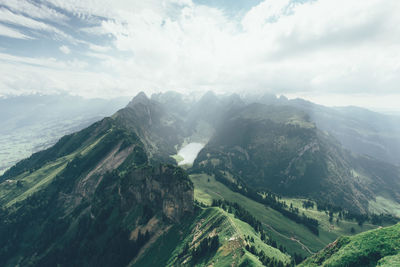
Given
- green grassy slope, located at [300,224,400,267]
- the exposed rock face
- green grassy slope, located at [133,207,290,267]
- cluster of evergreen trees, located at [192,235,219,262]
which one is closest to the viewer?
green grassy slope, located at [300,224,400,267]

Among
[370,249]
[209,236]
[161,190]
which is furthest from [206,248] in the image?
[370,249]

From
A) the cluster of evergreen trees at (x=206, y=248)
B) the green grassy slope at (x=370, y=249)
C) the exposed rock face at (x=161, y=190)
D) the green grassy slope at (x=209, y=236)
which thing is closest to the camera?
the green grassy slope at (x=370, y=249)

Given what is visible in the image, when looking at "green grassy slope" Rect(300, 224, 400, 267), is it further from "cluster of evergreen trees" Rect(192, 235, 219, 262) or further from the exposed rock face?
the exposed rock face

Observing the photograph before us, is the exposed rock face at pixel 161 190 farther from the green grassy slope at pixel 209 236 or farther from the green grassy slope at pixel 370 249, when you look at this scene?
the green grassy slope at pixel 370 249

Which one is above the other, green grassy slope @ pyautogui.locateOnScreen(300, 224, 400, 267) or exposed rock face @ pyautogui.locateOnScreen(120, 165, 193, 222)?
green grassy slope @ pyautogui.locateOnScreen(300, 224, 400, 267)

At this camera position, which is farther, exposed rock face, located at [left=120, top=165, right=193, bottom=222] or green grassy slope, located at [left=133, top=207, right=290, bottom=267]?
exposed rock face, located at [left=120, top=165, right=193, bottom=222]

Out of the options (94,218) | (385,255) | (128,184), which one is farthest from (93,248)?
(385,255)

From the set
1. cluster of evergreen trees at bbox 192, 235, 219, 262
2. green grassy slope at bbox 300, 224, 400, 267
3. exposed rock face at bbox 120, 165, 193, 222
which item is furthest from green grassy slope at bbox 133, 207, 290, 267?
green grassy slope at bbox 300, 224, 400, 267

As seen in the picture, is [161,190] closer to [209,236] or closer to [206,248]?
[209,236]

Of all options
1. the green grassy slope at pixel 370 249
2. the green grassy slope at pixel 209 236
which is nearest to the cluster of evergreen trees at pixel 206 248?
the green grassy slope at pixel 209 236
